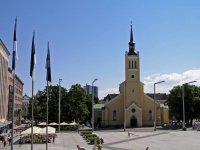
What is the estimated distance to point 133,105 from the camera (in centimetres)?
7856

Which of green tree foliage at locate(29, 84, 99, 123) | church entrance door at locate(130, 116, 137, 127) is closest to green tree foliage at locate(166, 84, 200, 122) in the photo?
church entrance door at locate(130, 116, 137, 127)

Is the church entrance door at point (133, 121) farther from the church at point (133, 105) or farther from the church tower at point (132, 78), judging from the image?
the church tower at point (132, 78)

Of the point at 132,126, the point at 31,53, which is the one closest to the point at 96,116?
the point at 132,126

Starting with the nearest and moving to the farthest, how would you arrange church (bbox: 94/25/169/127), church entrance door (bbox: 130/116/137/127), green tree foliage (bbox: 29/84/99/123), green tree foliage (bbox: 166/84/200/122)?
green tree foliage (bbox: 29/84/99/123) → green tree foliage (bbox: 166/84/200/122) → church (bbox: 94/25/169/127) → church entrance door (bbox: 130/116/137/127)

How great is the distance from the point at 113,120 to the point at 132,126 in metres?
6.81

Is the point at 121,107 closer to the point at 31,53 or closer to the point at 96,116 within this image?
the point at 96,116

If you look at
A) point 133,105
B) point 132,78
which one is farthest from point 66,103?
point 132,78

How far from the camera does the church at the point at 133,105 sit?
3095 inches

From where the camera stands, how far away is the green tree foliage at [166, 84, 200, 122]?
73.9 metres

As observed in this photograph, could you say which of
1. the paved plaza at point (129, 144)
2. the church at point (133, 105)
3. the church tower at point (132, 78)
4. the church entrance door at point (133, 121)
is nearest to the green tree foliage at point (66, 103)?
the church at point (133, 105)

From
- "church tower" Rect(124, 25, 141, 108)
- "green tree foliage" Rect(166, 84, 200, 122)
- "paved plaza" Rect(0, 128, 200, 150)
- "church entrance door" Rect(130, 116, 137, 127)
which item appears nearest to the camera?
"paved plaza" Rect(0, 128, 200, 150)

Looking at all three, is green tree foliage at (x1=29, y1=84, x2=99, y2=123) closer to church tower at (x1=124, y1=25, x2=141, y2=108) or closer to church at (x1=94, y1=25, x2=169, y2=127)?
church at (x1=94, y1=25, x2=169, y2=127)

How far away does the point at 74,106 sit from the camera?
7175cm

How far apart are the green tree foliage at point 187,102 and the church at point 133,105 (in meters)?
7.06
